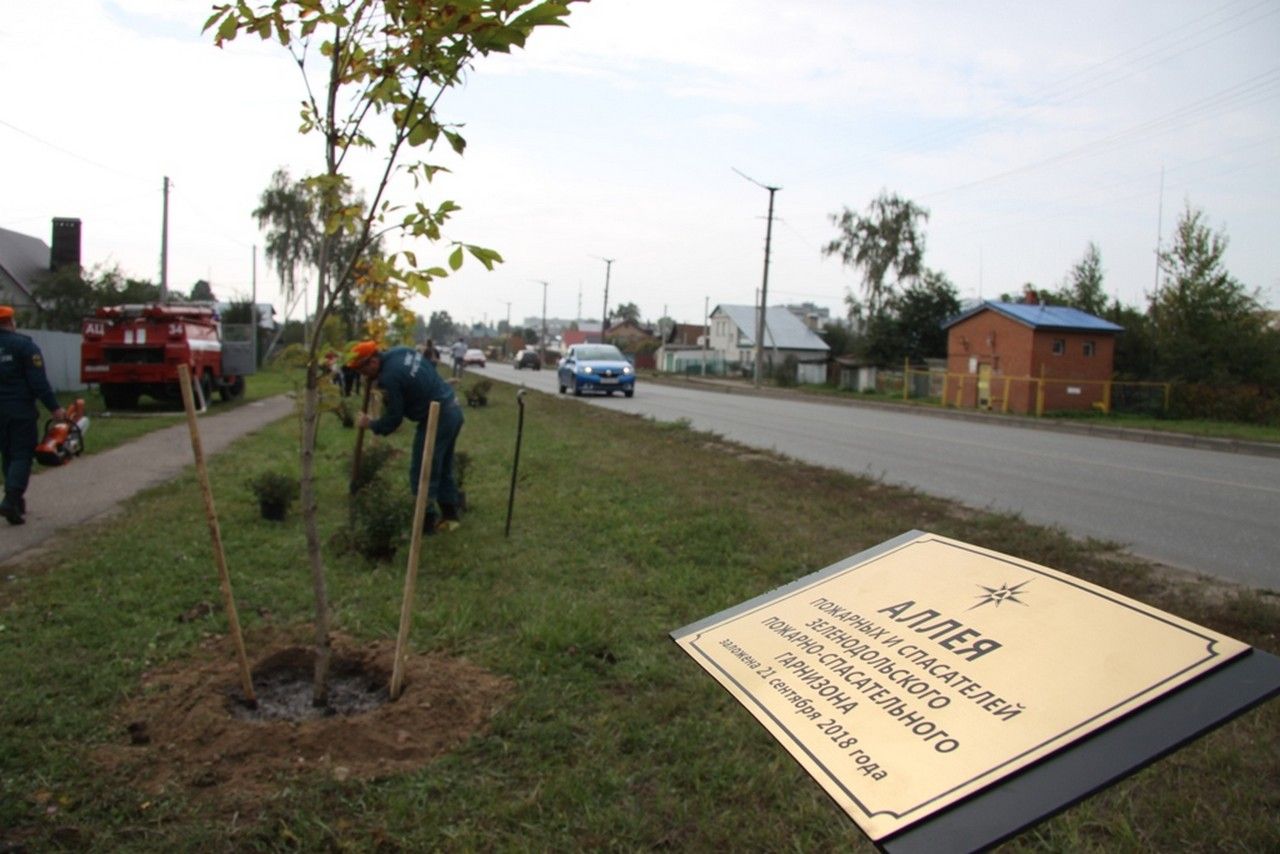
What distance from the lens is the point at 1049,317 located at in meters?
32.4

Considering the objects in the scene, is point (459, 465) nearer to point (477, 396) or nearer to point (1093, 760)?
point (1093, 760)

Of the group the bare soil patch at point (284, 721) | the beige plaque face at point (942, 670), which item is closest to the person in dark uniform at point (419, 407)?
the bare soil patch at point (284, 721)

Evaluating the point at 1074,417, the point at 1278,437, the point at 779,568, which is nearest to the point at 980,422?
the point at 1074,417

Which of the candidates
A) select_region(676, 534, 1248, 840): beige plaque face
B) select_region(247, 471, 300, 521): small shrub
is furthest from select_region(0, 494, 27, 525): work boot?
select_region(676, 534, 1248, 840): beige plaque face

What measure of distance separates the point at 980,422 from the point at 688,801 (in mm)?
24623

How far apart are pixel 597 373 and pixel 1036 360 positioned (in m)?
13.8

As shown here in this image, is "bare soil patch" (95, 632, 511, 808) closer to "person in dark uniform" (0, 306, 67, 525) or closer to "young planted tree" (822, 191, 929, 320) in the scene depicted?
"person in dark uniform" (0, 306, 67, 525)

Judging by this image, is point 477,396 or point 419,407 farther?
point 477,396

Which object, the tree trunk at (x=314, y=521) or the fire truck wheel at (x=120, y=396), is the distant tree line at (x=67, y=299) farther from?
the tree trunk at (x=314, y=521)

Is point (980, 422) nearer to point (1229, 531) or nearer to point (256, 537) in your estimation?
point (1229, 531)

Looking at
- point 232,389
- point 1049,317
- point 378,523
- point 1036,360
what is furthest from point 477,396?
point 1049,317

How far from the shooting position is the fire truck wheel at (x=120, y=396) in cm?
1883

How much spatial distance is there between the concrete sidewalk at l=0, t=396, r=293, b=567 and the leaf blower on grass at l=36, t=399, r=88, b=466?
1.48 feet

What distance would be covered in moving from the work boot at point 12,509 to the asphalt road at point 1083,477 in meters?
8.27
